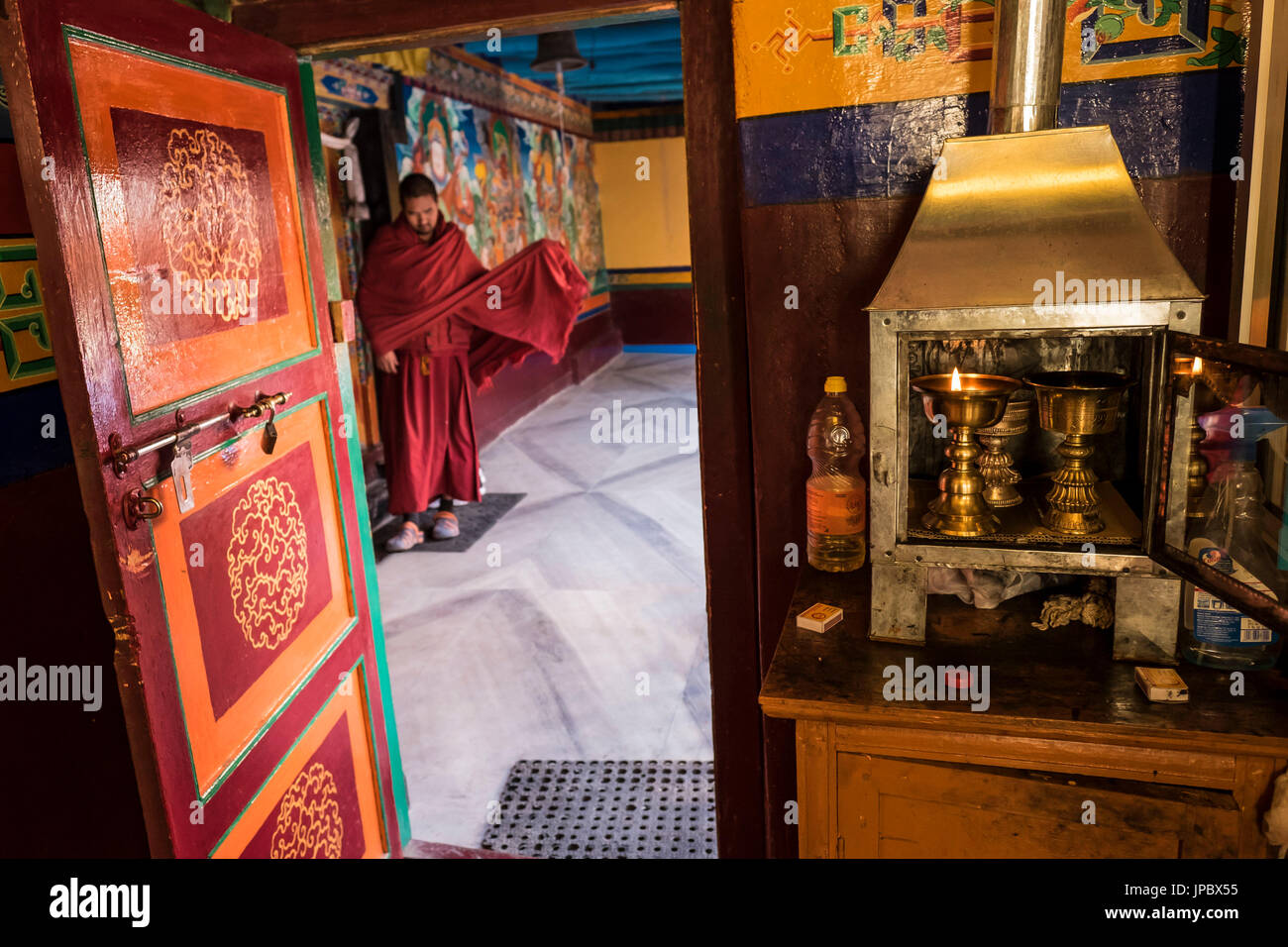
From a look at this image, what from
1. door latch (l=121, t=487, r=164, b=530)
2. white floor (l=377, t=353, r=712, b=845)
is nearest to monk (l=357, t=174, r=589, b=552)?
white floor (l=377, t=353, r=712, b=845)

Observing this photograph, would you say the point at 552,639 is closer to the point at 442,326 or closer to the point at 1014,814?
the point at 442,326

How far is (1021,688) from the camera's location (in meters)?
1.28

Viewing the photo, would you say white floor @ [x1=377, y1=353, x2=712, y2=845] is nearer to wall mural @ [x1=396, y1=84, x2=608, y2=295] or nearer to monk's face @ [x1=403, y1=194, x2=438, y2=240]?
monk's face @ [x1=403, y1=194, x2=438, y2=240]

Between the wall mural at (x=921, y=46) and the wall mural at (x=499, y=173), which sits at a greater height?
the wall mural at (x=499, y=173)

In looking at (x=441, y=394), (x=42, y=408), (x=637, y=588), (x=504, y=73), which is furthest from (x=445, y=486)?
(x=504, y=73)

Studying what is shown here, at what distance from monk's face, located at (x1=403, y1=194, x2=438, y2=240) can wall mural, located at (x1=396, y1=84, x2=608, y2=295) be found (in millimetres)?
574

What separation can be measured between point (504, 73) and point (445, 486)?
12.6 feet

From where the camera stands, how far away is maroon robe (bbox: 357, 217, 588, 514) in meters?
4.57

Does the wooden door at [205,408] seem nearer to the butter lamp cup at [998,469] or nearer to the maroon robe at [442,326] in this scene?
the butter lamp cup at [998,469]

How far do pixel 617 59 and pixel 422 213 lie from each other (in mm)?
2867

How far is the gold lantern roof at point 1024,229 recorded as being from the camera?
1211mm
